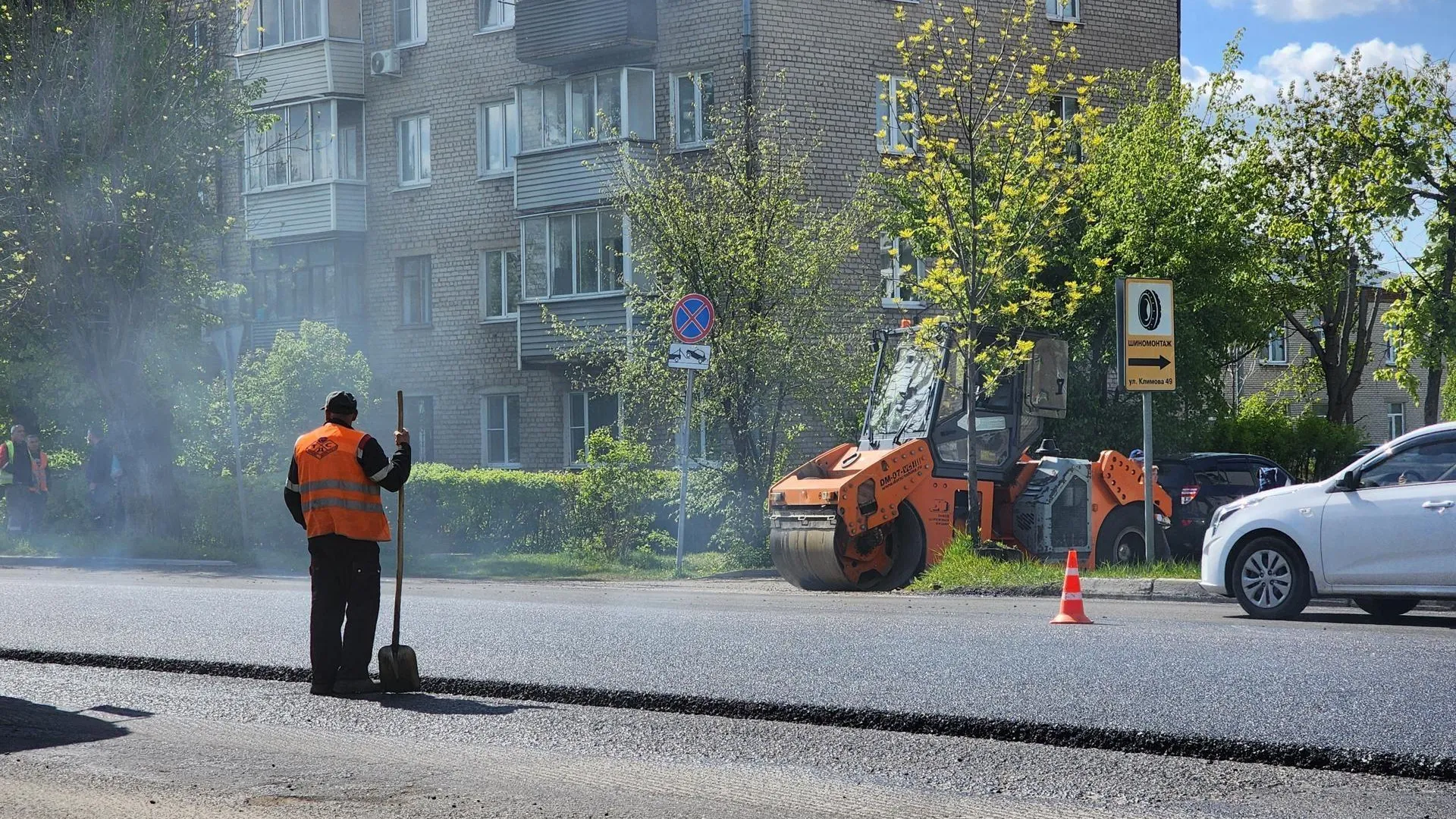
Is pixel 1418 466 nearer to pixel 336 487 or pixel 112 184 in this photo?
pixel 336 487

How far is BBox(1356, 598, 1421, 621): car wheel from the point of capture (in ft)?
43.2

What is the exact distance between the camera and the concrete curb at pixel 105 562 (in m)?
23.4

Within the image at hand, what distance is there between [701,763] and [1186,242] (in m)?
22.4

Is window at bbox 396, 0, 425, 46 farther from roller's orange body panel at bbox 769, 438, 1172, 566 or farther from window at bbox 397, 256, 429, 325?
roller's orange body panel at bbox 769, 438, 1172, 566

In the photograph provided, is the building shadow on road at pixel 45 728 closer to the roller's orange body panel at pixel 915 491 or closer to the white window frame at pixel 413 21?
the roller's orange body panel at pixel 915 491

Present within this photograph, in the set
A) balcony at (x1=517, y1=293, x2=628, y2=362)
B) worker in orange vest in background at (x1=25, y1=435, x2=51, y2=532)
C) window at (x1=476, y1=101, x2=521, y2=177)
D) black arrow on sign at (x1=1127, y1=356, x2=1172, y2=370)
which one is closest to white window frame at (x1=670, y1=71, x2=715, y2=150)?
balcony at (x1=517, y1=293, x2=628, y2=362)

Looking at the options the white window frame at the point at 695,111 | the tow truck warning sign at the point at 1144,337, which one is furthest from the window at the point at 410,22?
the tow truck warning sign at the point at 1144,337

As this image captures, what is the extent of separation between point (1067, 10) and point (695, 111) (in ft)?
25.8

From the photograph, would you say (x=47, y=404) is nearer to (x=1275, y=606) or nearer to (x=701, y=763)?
(x=1275, y=606)

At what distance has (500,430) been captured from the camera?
35.5 m

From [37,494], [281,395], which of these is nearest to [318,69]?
[281,395]

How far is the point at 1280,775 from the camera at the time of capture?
6.77 metres

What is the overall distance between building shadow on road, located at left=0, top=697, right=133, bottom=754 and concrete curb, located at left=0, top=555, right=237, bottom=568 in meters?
14.5

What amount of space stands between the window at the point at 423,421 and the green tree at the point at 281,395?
264 inches
